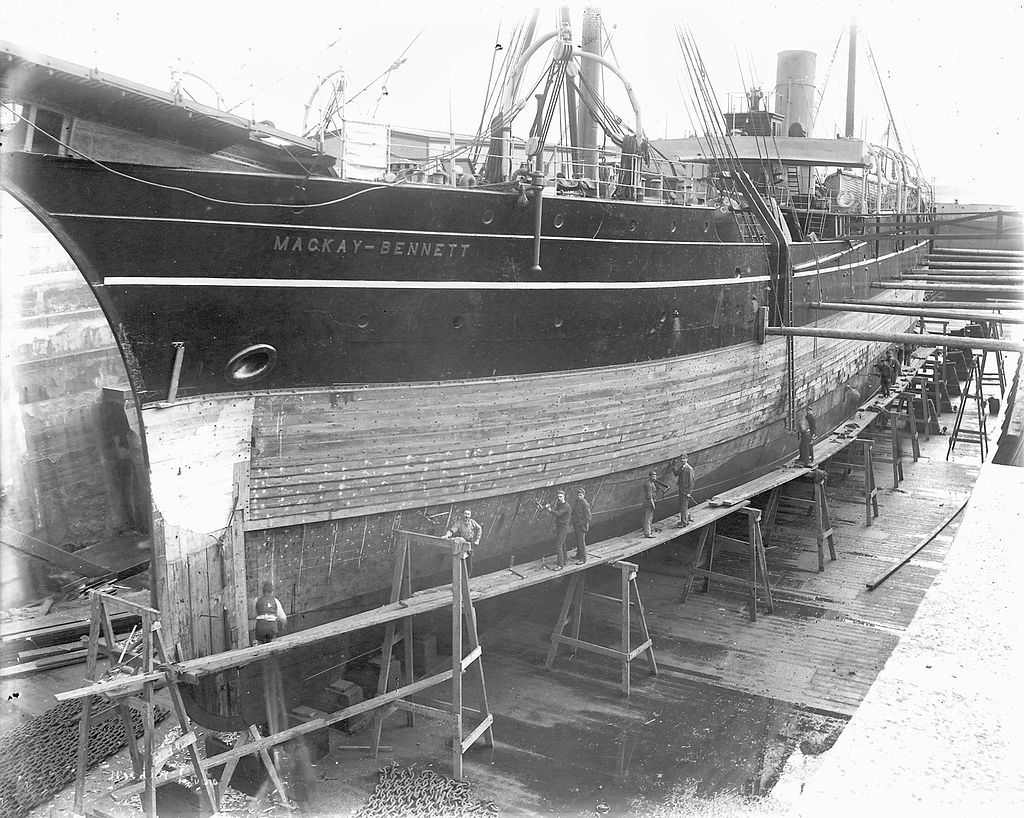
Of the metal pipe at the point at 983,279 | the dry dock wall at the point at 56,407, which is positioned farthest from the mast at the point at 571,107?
the dry dock wall at the point at 56,407

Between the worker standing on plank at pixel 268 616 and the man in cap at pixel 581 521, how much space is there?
344cm

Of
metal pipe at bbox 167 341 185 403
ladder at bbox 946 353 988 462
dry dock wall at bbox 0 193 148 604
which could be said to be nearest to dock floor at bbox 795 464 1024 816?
metal pipe at bbox 167 341 185 403


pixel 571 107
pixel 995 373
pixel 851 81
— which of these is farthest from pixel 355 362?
pixel 851 81

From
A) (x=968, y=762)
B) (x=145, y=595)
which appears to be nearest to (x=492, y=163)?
(x=145, y=595)

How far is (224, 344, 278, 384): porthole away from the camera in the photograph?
8.07m

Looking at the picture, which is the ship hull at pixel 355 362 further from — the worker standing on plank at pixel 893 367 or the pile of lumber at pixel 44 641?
Answer: the worker standing on plank at pixel 893 367

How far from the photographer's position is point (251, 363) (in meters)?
8.23

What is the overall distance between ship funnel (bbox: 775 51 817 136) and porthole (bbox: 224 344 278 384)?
2055 cm

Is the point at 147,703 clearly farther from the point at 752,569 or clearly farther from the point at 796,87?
the point at 796,87

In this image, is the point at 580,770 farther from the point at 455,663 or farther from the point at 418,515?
the point at 418,515

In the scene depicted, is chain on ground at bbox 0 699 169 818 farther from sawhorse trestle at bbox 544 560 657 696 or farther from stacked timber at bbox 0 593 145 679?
sawhorse trestle at bbox 544 560 657 696

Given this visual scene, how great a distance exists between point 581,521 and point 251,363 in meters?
4.01

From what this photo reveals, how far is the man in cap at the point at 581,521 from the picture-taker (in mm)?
9977

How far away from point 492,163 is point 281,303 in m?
3.44
